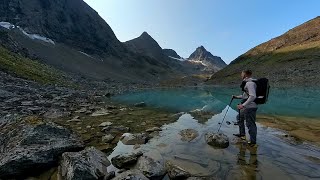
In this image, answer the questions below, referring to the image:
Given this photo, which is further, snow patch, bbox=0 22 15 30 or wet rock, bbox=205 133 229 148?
snow patch, bbox=0 22 15 30

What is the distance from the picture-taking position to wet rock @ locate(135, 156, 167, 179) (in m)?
9.80

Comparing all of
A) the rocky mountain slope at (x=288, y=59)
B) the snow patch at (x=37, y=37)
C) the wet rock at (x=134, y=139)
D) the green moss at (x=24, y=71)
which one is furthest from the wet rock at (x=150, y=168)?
the snow patch at (x=37, y=37)

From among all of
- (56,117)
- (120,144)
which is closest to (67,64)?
(56,117)

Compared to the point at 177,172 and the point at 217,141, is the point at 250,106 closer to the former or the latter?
the point at 217,141

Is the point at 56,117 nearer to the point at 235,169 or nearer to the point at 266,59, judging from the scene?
the point at 235,169

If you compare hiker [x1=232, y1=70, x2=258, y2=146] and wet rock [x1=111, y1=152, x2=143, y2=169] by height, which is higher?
hiker [x1=232, y1=70, x2=258, y2=146]

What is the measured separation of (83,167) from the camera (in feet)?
30.8

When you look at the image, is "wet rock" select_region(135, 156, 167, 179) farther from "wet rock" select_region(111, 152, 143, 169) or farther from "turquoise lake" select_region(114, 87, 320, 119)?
"turquoise lake" select_region(114, 87, 320, 119)

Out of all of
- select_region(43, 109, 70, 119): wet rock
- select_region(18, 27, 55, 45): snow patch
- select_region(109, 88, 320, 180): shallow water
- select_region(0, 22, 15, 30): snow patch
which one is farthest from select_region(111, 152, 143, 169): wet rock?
select_region(18, 27, 55, 45): snow patch

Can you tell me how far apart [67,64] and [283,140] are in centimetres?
16042

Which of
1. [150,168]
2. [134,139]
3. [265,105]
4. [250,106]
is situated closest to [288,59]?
[265,105]

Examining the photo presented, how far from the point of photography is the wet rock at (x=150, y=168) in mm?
9797

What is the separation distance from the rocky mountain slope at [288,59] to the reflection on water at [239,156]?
7908 centimetres

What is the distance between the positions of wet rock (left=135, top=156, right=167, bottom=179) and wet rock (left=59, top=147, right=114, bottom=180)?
3.86ft
